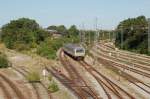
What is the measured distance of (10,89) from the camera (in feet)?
122

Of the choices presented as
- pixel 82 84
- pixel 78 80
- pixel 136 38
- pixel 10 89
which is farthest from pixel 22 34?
pixel 10 89

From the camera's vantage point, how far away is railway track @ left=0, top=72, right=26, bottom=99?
109 ft

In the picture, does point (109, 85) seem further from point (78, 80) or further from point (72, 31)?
point (72, 31)

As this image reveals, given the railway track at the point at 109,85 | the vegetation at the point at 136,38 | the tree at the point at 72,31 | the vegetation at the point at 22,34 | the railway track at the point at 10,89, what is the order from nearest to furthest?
the railway track at the point at 10,89, the railway track at the point at 109,85, the vegetation at the point at 136,38, the vegetation at the point at 22,34, the tree at the point at 72,31

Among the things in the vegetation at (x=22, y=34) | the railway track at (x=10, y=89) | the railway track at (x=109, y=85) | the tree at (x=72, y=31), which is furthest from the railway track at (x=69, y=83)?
the tree at (x=72, y=31)

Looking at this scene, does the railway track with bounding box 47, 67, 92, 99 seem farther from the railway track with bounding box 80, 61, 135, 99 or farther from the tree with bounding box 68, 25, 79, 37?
the tree with bounding box 68, 25, 79, 37

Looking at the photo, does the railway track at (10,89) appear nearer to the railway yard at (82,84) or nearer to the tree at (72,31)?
the railway yard at (82,84)

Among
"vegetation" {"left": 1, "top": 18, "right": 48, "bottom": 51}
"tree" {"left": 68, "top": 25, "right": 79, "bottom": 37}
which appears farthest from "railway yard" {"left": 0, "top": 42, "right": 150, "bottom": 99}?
"tree" {"left": 68, "top": 25, "right": 79, "bottom": 37}

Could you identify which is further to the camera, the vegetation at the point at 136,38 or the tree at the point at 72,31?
the tree at the point at 72,31

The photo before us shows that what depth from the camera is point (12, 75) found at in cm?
4862

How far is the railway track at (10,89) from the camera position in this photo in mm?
33250

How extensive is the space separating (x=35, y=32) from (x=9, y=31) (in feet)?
25.3

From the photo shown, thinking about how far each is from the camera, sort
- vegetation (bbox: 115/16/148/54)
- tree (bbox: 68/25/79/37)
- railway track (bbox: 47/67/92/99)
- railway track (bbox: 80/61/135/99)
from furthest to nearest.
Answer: tree (bbox: 68/25/79/37), vegetation (bbox: 115/16/148/54), railway track (bbox: 47/67/92/99), railway track (bbox: 80/61/135/99)

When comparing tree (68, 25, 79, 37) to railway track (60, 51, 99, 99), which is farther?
tree (68, 25, 79, 37)
